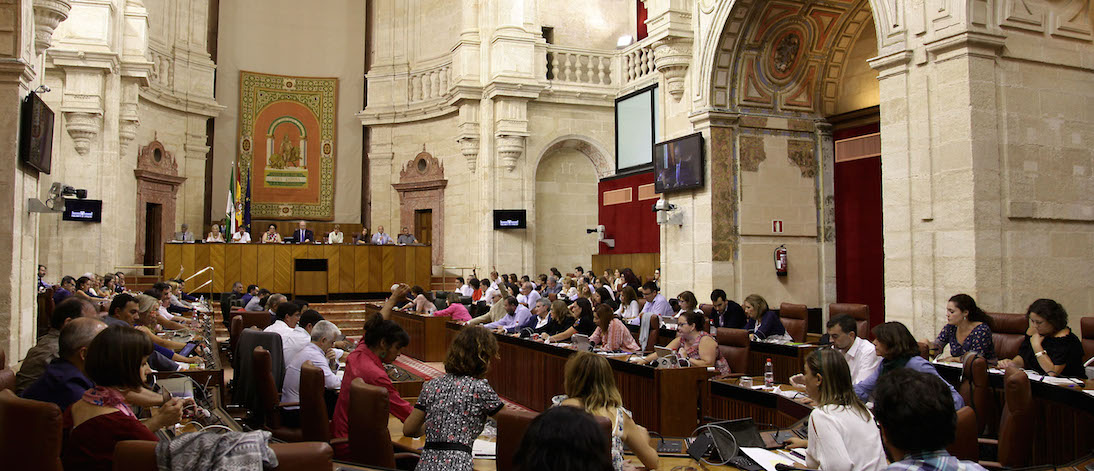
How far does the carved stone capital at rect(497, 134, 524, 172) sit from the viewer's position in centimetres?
1686

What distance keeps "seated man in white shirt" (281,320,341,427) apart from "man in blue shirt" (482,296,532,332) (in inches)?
167

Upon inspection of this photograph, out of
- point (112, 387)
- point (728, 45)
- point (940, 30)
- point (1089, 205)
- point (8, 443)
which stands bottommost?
point (8, 443)

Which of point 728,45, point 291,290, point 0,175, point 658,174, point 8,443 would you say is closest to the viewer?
point 8,443

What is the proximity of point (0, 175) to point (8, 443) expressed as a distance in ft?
17.0

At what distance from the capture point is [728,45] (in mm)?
10625

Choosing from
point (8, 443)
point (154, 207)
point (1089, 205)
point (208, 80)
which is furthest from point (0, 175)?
point (208, 80)

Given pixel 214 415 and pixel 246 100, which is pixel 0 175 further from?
pixel 246 100

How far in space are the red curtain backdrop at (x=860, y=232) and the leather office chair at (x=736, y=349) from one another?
4984 millimetres

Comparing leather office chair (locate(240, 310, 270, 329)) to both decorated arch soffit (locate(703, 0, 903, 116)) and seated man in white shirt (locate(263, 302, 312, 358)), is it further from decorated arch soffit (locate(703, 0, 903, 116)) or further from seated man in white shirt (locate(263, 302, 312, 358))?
decorated arch soffit (locate(703, 0, 903, 116))

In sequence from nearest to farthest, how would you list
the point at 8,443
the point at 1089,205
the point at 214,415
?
the point at 8,443 → the point at 214,415 → the point at 1089,205

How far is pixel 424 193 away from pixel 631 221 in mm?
6217

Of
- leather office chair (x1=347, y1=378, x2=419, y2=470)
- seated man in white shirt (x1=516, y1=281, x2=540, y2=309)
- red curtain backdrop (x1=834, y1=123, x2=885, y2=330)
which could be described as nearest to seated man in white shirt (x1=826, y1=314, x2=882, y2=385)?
leather office chair (x1=347, y1=378, x2=419, y2=470)

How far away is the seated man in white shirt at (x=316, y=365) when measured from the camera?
5234 millimetres

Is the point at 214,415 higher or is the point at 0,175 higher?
the point at 0,175
